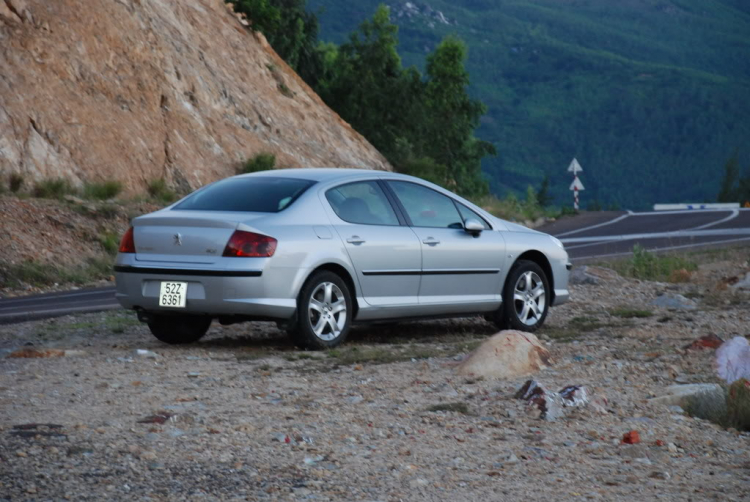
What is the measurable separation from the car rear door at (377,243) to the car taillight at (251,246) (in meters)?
0.75

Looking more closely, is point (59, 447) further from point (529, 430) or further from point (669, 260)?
point (669, 260)

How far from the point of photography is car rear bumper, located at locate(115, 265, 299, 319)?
9109 mm

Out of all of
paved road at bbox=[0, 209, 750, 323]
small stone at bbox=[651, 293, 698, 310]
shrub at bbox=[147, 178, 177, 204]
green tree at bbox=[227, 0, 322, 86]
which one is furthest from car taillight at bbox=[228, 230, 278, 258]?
green tree at bbox=[227, 0, 322, 86]

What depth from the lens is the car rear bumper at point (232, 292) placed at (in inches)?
359

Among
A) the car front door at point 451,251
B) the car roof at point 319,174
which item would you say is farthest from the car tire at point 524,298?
the car roof at point 319,174

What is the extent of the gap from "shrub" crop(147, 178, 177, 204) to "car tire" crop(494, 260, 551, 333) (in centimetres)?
1800

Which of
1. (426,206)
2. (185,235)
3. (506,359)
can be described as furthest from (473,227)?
(185,235)

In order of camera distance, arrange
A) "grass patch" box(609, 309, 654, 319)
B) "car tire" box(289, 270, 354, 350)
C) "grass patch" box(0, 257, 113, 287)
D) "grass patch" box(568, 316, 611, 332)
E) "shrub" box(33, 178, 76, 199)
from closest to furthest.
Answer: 1. "car tire" box(289, 270, 354, 350)
2. "grass patch" box(568, 316, 611, 332)
3. "grass patch" box(609, 309, 654, 319)
4. "grass patch" box(0, 257, 113, 287)
5. "shrub" box(33, 178, 76, 199)

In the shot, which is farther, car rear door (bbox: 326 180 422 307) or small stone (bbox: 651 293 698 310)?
small stone (bbox: 651 293 698 310)

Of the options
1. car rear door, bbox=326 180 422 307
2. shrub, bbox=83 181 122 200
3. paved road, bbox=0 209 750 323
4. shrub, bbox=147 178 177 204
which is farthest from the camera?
shrub, bbox=147 178 177 204

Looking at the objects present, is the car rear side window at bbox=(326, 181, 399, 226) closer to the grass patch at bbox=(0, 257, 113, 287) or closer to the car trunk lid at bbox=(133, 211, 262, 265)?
the car trunk lid at bbox=(133, 211, 262, 265)

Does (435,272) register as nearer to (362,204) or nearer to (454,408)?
(362,204)

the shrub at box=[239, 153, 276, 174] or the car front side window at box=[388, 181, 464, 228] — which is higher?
the shrub at box=[239, 153, 276, 174]

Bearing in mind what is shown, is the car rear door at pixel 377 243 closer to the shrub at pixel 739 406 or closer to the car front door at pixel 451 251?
the car front door at pixel 451 251
